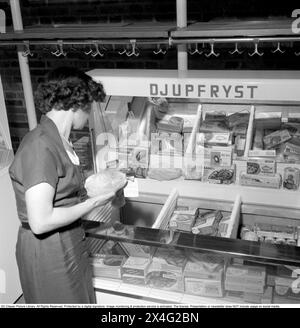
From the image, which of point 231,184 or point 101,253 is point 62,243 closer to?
point 101,253

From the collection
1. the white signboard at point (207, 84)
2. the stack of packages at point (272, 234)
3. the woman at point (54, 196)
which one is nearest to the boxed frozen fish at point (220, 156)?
the stack of packages at point (272, 234)

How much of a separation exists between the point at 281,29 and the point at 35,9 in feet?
7.34

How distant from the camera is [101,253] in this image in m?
2.20

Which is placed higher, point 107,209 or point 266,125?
point 266,125

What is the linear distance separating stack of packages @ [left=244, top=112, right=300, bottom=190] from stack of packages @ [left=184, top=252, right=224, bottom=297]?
0.52 meters

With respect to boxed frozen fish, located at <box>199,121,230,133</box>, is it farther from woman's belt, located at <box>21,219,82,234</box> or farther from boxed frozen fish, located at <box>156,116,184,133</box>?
woman's belt, located at <box>21,219,82,234</box>

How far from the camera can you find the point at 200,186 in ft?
7.61

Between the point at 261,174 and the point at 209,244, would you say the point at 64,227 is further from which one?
the point at 261,174

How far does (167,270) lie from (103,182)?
0.56 meters

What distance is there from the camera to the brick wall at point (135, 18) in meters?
2.79

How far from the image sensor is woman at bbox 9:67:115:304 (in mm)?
1598
